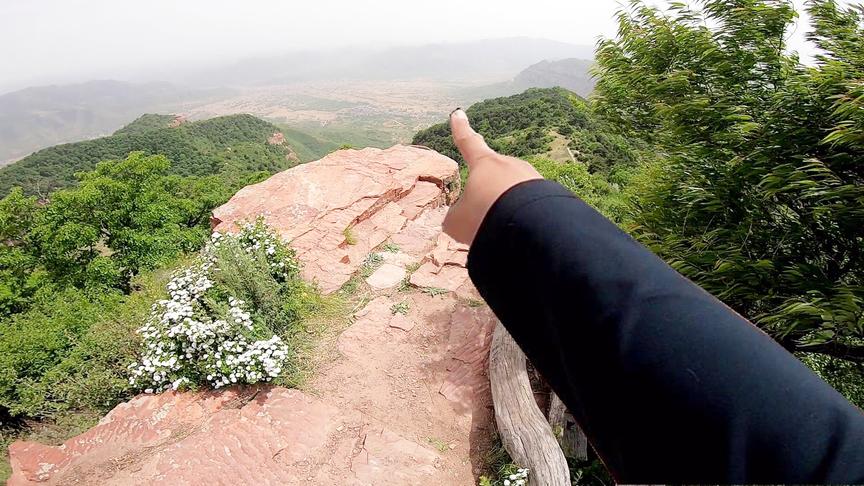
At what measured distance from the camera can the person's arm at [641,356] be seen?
484 mm

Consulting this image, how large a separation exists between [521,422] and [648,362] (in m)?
4.04

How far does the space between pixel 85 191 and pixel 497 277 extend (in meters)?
18.1

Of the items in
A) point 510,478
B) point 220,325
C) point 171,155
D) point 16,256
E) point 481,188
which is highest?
point 481,188

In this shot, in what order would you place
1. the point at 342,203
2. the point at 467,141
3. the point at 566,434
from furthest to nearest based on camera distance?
the point at 342,203 → the point at 566,434 → the point at 467,141

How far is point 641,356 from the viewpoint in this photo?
0.53 metres

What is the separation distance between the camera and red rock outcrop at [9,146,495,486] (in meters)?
3.93

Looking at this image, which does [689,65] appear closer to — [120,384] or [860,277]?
[860,277]

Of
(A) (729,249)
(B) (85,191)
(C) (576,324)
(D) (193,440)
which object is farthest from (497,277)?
(B) (85,191)

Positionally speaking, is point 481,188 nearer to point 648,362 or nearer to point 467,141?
point 467,141

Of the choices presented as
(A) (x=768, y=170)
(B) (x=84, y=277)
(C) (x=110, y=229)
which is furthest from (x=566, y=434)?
(B) (x=84, y=277)

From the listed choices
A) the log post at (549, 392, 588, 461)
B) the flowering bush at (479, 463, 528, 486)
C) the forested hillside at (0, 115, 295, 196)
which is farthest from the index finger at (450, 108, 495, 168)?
the forested hillside at (0, 115, 295, 196)

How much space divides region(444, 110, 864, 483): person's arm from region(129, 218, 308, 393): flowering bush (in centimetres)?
455

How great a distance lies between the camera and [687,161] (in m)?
4.18

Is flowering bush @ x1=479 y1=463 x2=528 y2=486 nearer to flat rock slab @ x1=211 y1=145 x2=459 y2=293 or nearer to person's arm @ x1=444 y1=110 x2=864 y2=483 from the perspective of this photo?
person's arm @ x1=444 y1=110 x2=864 y2=483
